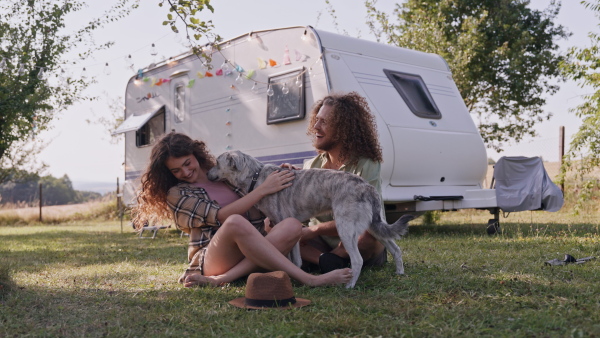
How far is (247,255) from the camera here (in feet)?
12.2

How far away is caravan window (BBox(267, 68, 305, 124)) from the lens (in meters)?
7.18

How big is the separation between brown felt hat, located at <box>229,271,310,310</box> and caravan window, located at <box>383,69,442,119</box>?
469cm

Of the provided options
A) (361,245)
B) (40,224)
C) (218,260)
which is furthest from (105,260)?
(40,224)

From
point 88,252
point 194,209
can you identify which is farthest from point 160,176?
Result: point 88,252

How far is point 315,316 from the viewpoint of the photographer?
9.76ft

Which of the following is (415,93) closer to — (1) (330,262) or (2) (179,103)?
(2) (179,103)

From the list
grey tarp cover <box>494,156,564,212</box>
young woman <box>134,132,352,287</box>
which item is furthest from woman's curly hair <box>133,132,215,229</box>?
grey tarp cover <box>494,156,564,212</box>

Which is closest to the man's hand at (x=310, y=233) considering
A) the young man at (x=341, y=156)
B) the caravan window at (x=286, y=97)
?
the young man at (x=341, y=156)

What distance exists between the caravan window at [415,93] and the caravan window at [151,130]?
408cm

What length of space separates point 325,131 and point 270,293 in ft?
4.82

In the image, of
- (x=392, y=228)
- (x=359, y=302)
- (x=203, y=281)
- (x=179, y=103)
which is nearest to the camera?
(x=359, y=302)

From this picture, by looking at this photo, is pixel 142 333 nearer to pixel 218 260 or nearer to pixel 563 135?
pixel 218 260

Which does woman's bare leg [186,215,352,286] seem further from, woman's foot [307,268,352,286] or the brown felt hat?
the brown felt hat

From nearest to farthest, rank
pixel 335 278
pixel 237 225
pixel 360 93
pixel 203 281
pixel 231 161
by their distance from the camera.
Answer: pixel 237 225, pixel 335 278, pixel 203 281, pixel 231 161, pixel 360 93
